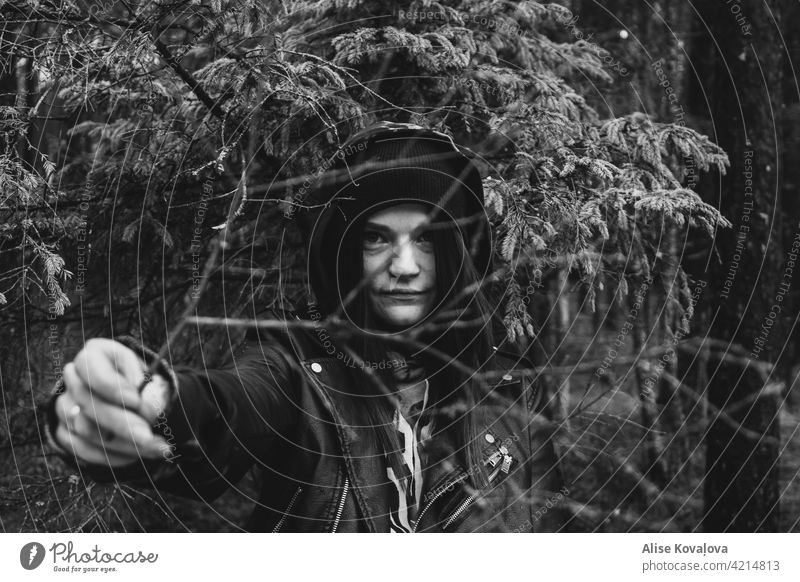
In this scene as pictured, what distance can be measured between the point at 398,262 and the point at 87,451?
1.22 metres

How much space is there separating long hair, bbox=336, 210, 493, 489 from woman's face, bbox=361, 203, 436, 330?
3cm

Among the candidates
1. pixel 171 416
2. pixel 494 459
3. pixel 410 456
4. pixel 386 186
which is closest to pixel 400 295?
pixel 386 186

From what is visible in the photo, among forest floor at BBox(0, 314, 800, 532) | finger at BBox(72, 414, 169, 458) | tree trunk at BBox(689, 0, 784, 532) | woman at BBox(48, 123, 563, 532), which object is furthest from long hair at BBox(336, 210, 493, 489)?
tree trunk at BBox(689, 0, 784, 532)

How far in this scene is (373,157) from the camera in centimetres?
321

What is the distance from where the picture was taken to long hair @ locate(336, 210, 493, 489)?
3203 mm

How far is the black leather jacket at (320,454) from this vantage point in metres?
2.63

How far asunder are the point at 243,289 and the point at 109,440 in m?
1.33

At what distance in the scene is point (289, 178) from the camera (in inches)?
140

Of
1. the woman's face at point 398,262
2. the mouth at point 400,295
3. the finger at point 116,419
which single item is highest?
the woman's face at point 398,262

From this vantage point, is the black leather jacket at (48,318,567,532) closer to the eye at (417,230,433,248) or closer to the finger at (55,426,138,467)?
the finger at (55,426,138,467)

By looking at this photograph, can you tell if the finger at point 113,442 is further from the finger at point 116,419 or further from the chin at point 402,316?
the chin at point 402,316

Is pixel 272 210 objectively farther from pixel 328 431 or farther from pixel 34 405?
pixel 34 405

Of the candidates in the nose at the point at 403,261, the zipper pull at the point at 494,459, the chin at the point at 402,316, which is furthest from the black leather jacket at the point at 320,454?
the nose at the point at 403,261

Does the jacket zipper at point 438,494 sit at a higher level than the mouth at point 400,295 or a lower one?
lower
